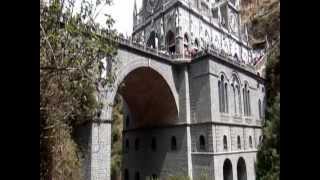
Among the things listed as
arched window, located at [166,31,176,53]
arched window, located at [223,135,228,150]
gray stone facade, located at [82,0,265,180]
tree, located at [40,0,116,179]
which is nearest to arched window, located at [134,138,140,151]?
gray stone facade, located at [82,0,265,180]

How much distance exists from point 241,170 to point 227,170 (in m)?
2.36

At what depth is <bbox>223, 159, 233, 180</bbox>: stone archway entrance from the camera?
27653 millimetres

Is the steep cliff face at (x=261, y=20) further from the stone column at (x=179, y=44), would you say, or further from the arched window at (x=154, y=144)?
the arched window at (x=154, y=144)

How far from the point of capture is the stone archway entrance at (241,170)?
97.0ft

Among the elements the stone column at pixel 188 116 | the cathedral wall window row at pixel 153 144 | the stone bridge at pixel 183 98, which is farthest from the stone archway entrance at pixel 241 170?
the cathedral wall window row at pixel 153 144

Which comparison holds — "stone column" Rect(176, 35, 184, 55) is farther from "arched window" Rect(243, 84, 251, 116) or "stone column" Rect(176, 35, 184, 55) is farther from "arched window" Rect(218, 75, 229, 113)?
"arched window" Rect(243, 84, 251, 116)

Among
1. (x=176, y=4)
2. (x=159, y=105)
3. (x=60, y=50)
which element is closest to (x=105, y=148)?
(x=159, y=105)

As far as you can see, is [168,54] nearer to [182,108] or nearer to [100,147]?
[182,108]

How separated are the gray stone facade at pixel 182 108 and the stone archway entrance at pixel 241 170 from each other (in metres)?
0.05

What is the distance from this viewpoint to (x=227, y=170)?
28000 millimetres

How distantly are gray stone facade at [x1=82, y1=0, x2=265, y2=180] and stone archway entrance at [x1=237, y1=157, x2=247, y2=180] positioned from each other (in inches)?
2.0

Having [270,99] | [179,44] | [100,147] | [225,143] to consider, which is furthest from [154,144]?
[270,99]
